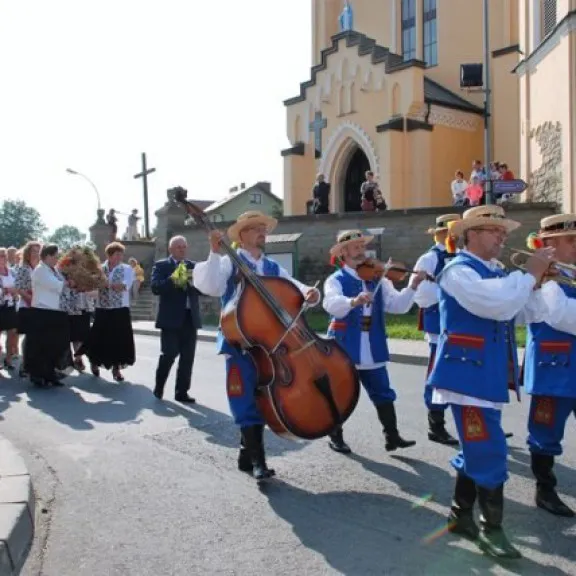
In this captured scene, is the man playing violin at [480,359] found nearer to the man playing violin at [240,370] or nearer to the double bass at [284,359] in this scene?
the double bass at [284,359]

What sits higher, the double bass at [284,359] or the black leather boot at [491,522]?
the double bass at [284,359]

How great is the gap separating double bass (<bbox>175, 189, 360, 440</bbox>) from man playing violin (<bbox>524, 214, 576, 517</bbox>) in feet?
4.15

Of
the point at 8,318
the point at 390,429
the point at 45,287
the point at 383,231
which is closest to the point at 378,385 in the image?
the point at 390,429

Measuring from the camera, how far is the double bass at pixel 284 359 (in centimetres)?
473

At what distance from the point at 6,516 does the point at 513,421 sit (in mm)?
4944

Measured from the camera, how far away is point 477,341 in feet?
12.8

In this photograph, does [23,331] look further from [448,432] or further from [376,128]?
[376,128]

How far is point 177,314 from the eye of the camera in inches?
330

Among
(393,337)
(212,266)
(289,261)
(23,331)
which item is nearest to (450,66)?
→ (289,261)

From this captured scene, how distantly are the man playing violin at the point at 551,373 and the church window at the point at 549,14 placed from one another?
16.5 metres

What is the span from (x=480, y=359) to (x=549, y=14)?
716 inches

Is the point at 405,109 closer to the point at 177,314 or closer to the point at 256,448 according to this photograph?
the point at 177,314

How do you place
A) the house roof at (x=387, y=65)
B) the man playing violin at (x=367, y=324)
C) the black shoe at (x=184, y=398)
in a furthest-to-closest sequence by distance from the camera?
the house roof at (x=387, y=65)
the black shoe at (x=184, y=398)
the man playing violin at (x=367, y=324)

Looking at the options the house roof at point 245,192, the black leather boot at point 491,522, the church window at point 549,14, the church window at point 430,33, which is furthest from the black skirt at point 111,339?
the house roof at point 245,192
